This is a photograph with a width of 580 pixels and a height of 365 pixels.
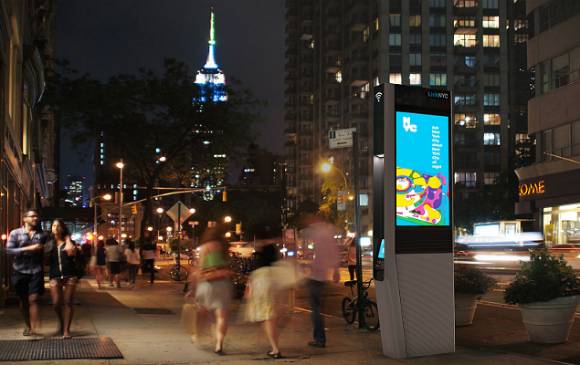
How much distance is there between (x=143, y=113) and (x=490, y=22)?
77.6 meters

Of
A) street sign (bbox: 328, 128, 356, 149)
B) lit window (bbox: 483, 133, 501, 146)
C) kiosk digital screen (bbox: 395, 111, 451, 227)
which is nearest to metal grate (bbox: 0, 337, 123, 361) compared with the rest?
kiosk digital screen (bbox: 395, 111, 451, 227)

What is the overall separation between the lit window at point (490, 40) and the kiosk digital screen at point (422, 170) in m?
99.4

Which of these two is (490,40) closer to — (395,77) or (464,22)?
(464,22)

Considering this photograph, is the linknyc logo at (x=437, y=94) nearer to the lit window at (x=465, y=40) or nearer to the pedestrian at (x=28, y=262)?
the pedestrian at (x=28, y=262)

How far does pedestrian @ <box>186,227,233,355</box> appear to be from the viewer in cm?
1021

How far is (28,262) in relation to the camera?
10797 millimetres

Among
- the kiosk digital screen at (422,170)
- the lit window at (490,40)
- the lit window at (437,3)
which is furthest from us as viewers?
the lit window at (490,40)

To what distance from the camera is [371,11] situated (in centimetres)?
10425

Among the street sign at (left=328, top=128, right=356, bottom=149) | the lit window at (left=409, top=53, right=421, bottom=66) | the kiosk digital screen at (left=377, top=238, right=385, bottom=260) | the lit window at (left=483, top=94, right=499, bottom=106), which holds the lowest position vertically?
the kiosk digital screen at (left=377, top=238, right=385, bottom=260)

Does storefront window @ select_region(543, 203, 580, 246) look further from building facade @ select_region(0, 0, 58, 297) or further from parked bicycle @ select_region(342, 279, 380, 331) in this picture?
parked bicycle @ select_region(342, 279, 380, 331)

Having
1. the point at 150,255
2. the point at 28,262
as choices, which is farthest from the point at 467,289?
the point at 150,255

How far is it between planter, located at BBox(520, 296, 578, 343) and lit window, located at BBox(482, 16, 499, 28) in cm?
9893

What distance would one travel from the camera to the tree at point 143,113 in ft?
123

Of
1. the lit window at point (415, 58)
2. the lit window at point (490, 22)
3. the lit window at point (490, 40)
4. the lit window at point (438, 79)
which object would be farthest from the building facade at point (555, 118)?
the lit window at point (490, 22)
